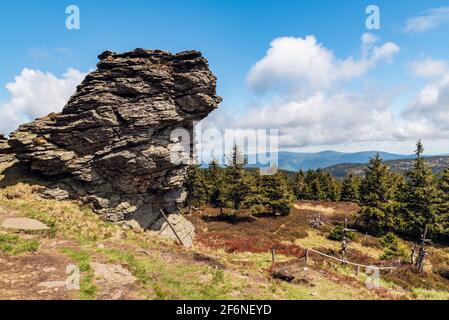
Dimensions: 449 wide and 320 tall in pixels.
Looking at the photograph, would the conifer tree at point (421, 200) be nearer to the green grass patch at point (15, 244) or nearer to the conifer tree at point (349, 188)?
the conifer tree at point (349, 188)

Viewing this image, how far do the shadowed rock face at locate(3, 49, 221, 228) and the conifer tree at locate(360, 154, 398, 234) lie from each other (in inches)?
1271

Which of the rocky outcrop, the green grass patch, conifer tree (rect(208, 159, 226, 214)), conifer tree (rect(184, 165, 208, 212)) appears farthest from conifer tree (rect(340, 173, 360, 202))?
the green grass patch

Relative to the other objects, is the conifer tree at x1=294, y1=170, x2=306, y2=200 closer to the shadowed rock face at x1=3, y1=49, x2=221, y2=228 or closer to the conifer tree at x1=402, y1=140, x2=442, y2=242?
the conifer tree at x1=402, y1=140, x2=442, y2=242

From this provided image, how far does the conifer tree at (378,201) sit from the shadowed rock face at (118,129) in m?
32.3

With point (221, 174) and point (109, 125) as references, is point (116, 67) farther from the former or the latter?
point (221, 174)

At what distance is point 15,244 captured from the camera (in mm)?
16875

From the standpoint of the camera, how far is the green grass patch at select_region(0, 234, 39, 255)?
16062mm

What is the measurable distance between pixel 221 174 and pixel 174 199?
104ft

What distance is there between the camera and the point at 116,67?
1101 inches

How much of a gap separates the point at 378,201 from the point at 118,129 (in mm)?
39636

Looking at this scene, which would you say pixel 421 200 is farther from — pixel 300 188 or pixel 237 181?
pixel 300 188
